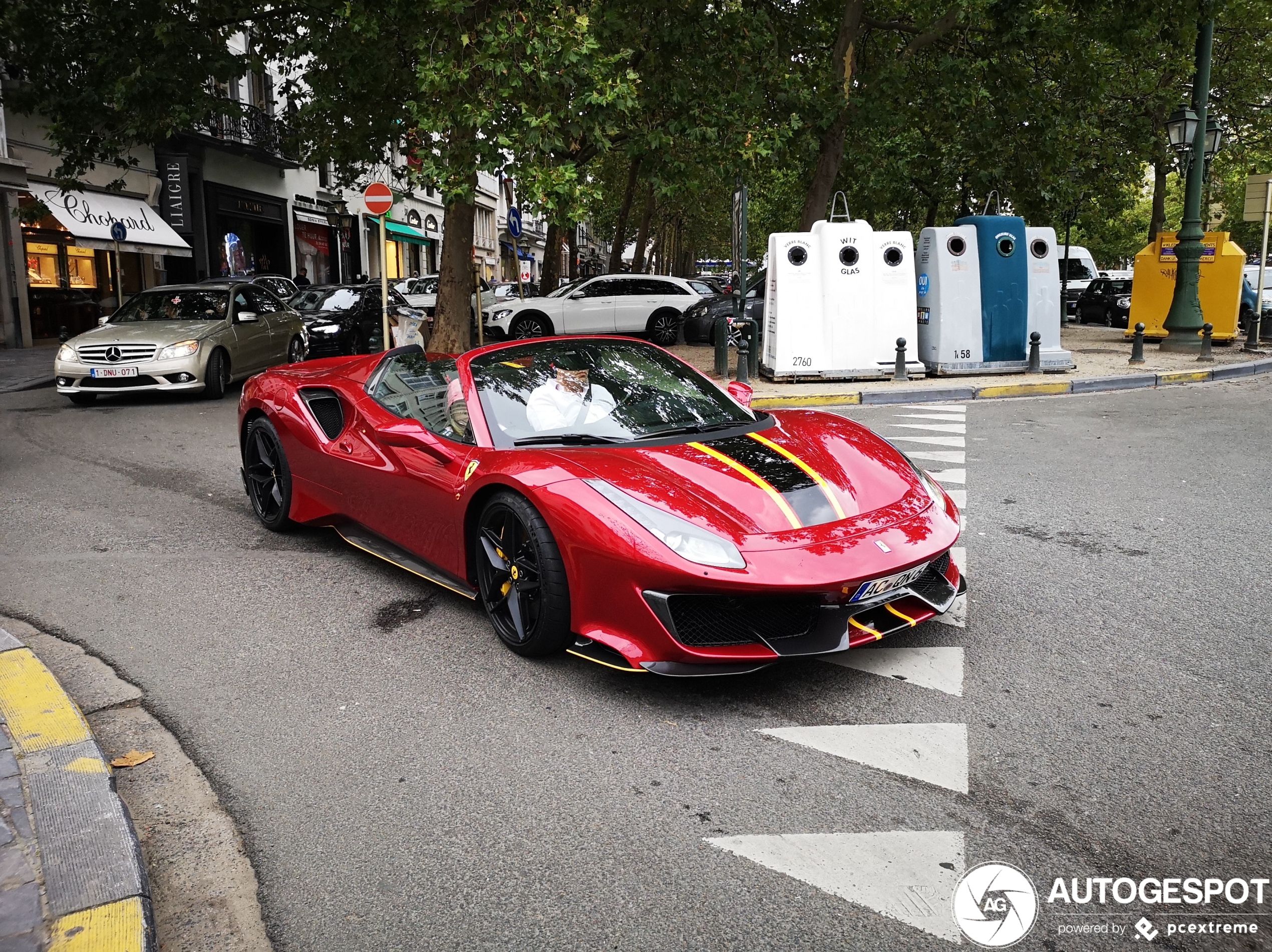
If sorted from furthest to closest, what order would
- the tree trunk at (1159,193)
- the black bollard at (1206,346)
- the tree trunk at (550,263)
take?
the tree trunk at (550,263), the tree trunk at (1159,193), the black bollard at (1206,346)

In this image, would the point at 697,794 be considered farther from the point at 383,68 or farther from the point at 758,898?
the point at 383,68

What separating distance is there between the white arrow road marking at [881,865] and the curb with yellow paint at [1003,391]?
8.69 m

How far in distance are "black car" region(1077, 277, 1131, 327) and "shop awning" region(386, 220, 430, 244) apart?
26575 millimetres

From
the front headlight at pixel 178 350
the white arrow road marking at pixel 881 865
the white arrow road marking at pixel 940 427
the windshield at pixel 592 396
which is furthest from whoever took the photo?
the front headlight at pixel 178 350

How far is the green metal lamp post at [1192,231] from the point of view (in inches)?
658

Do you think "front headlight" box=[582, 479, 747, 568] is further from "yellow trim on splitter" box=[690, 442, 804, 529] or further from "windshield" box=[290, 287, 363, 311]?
"windshield" box=[290, 287, 363, 311]

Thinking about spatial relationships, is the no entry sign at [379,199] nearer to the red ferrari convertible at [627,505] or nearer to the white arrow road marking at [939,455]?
Answer: the white arrow road marking at [939,455]

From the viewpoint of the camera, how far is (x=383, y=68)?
15703 millimetres

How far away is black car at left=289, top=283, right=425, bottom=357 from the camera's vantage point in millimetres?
18031

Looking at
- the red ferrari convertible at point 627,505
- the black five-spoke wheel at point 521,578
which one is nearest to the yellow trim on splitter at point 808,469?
the red ferrari convertible at point 627,505

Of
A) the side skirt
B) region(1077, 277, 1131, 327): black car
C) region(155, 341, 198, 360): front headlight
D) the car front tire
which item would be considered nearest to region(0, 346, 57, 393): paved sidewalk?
region(155, 341, 198, 360): front headlight

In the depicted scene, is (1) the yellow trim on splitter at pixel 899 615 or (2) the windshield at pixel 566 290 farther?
(2) the windshield at pixel 566 290

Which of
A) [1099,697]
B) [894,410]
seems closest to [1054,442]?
[894,410]

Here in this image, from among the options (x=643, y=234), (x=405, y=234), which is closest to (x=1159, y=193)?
(x=643, y=234)
